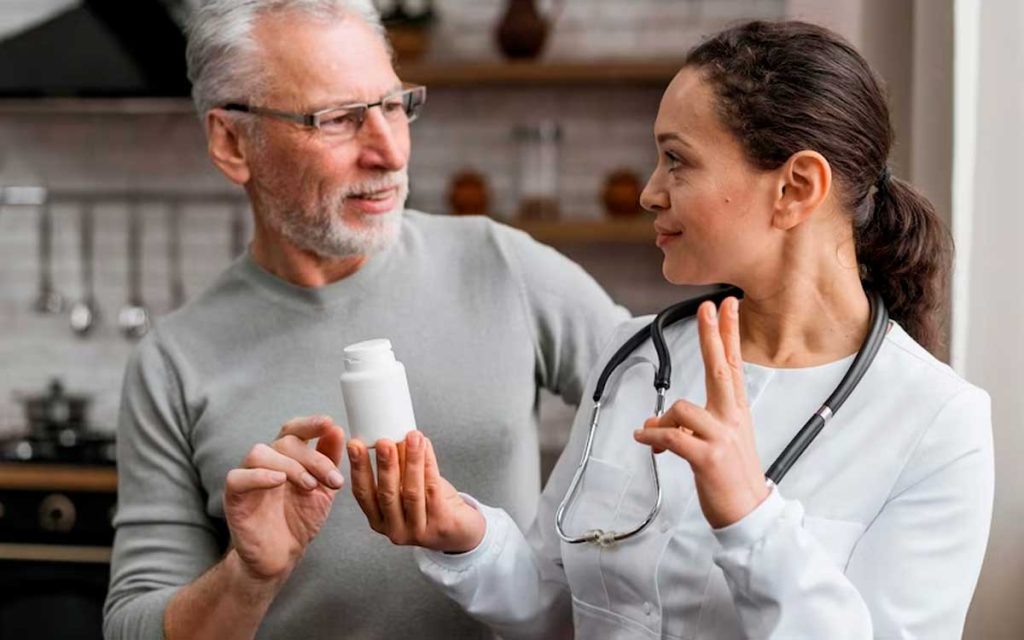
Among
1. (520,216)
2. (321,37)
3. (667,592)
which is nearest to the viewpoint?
(667,592)

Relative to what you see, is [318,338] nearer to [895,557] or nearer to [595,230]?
[895,557]

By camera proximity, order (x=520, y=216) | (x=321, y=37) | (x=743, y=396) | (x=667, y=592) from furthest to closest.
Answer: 1. (x=520, y=216)
2. (x=321, y=37)
3. (x=667, y=592)
4. (x=743, y=396)

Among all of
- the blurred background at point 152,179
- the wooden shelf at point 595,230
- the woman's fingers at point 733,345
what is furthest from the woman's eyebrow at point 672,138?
the wooden shelf at point 595,230

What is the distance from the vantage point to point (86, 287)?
4.09 m

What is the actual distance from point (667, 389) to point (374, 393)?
0.33 m

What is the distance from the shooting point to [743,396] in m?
1.22

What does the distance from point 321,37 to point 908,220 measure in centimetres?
82

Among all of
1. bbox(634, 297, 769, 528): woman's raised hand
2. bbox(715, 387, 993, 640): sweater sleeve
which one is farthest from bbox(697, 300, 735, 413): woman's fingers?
bbox(715, 387, 993, 640): sweater sleeve

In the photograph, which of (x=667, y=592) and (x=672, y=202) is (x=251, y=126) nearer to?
(x=672, y=202)

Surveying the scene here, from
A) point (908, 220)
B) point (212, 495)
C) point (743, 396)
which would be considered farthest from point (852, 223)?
point (212, 495)

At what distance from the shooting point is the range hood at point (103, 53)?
3623 mm

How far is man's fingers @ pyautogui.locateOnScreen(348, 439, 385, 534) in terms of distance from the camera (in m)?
1.38

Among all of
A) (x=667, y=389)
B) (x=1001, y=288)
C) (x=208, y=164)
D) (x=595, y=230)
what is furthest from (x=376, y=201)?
(x=208, y=164)

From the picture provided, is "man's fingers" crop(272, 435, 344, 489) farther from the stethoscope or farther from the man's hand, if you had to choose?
the stethoscope
